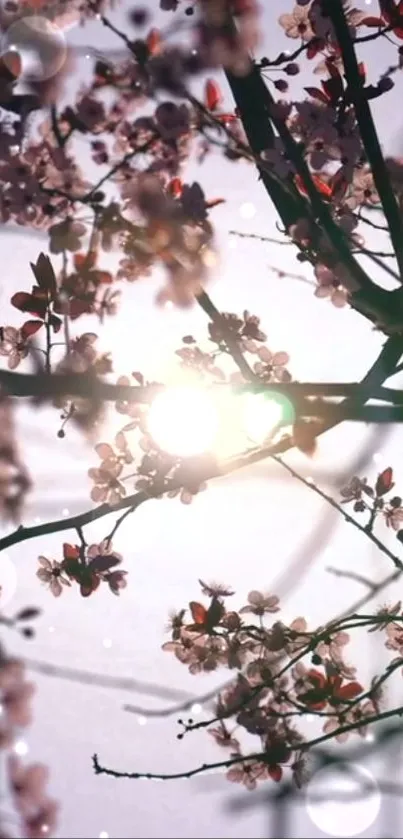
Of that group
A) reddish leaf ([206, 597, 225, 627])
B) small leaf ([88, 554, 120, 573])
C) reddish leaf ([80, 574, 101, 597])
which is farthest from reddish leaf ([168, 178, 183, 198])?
reddish leaf ([206, 597, 225, 627])

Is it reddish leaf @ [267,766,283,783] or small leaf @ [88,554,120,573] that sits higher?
small leaf @ [88,554,120,573]

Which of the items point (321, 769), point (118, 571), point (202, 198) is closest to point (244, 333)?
point (202, 198)

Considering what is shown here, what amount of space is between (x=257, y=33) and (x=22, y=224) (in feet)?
4.83

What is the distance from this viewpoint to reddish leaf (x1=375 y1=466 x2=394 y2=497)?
17.0 ft

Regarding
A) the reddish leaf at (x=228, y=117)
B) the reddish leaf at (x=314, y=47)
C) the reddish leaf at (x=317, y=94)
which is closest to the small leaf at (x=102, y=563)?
the reddish leaf at (x=228, y=117)

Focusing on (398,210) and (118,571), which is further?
(118,571)

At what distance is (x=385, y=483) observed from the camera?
519cm

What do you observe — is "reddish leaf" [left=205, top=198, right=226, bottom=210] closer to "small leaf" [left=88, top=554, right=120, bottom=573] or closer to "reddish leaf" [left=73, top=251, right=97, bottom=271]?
"reddish leaf" [left=73, top=251, right=97, bottom=271]

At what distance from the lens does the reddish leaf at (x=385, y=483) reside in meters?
5.18

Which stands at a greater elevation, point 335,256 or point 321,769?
point 335,256

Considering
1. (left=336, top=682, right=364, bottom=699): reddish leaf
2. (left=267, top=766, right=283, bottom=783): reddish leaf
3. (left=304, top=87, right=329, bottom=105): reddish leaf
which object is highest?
(left=304, top=87, right=329, bottom=105): reddish leaf

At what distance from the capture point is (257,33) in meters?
3.79

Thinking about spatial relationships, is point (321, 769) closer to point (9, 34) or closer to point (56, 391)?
point (56, 391)

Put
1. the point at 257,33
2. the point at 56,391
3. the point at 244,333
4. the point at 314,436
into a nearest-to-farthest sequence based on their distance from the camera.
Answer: the point at 56,391, the point at 314,436, the point at 257,33, the point at 244,333
